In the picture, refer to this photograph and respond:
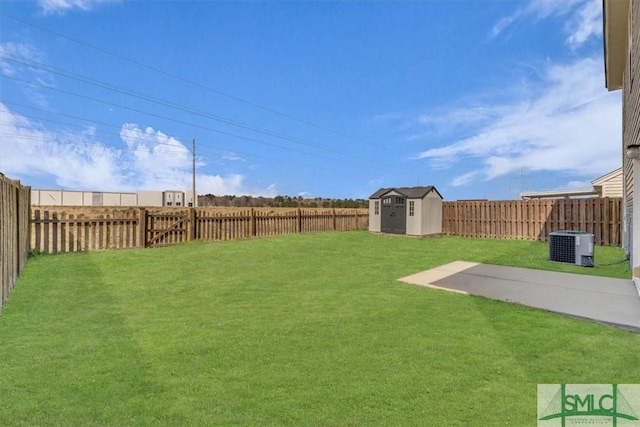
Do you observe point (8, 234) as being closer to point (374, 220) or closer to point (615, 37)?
point (615, 37)

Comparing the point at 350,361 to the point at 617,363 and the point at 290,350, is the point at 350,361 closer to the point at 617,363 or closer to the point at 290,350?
the point at 290,350

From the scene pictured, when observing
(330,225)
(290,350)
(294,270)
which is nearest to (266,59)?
(330,225)

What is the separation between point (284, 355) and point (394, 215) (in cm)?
1431

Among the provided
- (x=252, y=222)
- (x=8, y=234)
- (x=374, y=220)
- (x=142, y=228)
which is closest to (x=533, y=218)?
(x=374, y=220)

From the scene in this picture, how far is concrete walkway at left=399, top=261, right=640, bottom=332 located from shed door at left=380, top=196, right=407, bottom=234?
8.43 m

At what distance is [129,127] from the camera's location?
24.7m

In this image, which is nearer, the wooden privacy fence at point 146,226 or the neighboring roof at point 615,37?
the neighboring roof at point 615,37

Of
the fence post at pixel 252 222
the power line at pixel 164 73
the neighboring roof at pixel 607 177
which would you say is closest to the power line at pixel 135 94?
the power line at pixel 164 73

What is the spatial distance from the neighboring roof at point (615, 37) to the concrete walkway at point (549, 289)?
5.88 metres

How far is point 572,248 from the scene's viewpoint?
26.6ft

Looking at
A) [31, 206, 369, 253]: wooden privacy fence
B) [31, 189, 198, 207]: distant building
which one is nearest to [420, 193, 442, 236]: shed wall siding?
[31, 206, 369, 253]: wooden privacy fence

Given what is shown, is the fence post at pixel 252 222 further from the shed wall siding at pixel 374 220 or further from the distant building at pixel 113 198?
the distant building at pixel 113 198

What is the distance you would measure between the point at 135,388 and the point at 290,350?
1.26 m

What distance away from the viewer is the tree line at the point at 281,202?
3007 centimetres
